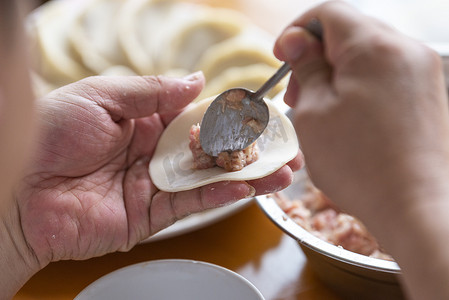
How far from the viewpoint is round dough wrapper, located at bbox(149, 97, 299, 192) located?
A: 3.81 feet

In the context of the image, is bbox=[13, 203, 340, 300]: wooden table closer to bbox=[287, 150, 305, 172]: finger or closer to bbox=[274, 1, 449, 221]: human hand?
bbox=[287, 150, 305, 172]: finger

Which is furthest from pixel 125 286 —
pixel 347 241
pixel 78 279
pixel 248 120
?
pixel 347 241

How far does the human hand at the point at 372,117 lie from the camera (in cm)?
76

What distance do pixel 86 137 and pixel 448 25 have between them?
5.91ft

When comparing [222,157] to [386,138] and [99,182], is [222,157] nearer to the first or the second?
[99,182]

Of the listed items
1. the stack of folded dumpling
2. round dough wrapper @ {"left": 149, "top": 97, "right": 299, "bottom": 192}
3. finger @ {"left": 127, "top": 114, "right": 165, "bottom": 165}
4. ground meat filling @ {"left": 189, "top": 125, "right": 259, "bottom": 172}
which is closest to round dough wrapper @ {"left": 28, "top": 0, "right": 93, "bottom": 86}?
the stack of folded dumpling

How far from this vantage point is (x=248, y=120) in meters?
1.17

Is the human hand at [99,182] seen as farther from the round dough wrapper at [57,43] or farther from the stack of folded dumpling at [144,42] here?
the round dough wrapper at [57,43]

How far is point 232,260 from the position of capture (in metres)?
1.38

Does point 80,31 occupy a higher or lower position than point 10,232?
higher

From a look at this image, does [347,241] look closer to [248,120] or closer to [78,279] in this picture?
[248,120]

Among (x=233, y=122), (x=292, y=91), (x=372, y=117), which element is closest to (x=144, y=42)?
(x=233, y=122)

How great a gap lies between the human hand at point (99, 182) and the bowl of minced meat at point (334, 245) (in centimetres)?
12

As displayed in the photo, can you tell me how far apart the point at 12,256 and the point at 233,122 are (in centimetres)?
56
